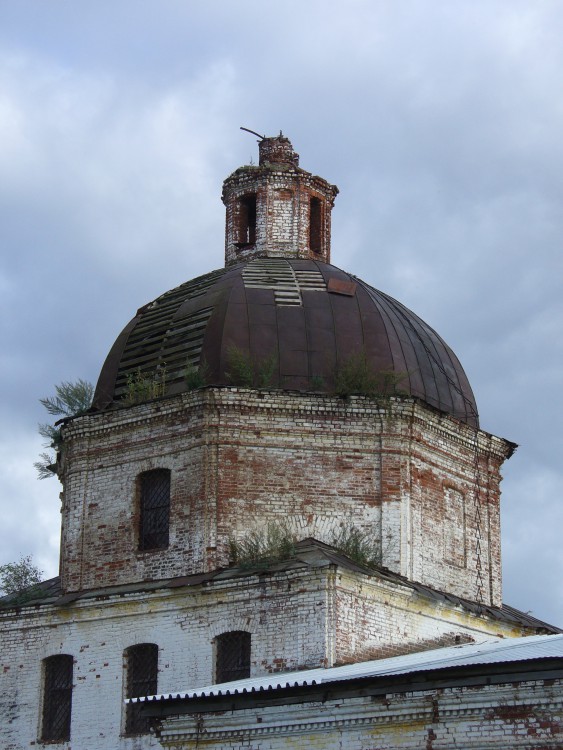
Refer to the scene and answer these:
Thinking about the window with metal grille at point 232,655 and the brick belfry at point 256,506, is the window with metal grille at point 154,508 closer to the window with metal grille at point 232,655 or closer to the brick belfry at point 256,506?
→ the brick belfry at point 256,506

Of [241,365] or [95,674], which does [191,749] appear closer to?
[95,674]

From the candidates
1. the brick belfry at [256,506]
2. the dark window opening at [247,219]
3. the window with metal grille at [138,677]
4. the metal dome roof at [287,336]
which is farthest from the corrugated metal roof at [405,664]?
the dark window opening at [247,219]

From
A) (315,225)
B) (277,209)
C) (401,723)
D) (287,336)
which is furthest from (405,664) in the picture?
(315,225)

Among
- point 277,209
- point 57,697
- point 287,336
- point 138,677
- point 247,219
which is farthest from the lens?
point 247,219

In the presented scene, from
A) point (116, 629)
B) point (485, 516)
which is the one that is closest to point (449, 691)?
point (116, 629)

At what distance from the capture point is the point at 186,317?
72.4 feet

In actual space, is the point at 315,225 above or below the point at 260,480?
above

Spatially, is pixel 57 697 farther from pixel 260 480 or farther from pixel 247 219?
pixel 247 219

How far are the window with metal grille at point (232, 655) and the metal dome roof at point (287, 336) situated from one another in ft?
13.2

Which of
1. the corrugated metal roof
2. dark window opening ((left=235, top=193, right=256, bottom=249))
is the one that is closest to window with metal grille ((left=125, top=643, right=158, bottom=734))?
the corrugated metal roof

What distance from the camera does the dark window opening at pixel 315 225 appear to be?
25234 millimetres

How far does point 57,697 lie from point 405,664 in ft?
19.6

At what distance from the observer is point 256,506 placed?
1992 centimetres

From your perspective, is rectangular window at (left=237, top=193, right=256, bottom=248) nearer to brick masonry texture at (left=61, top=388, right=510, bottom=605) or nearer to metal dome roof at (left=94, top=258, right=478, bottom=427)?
metal dome roof at (left=94, top=258, right=478, bottom=427)
